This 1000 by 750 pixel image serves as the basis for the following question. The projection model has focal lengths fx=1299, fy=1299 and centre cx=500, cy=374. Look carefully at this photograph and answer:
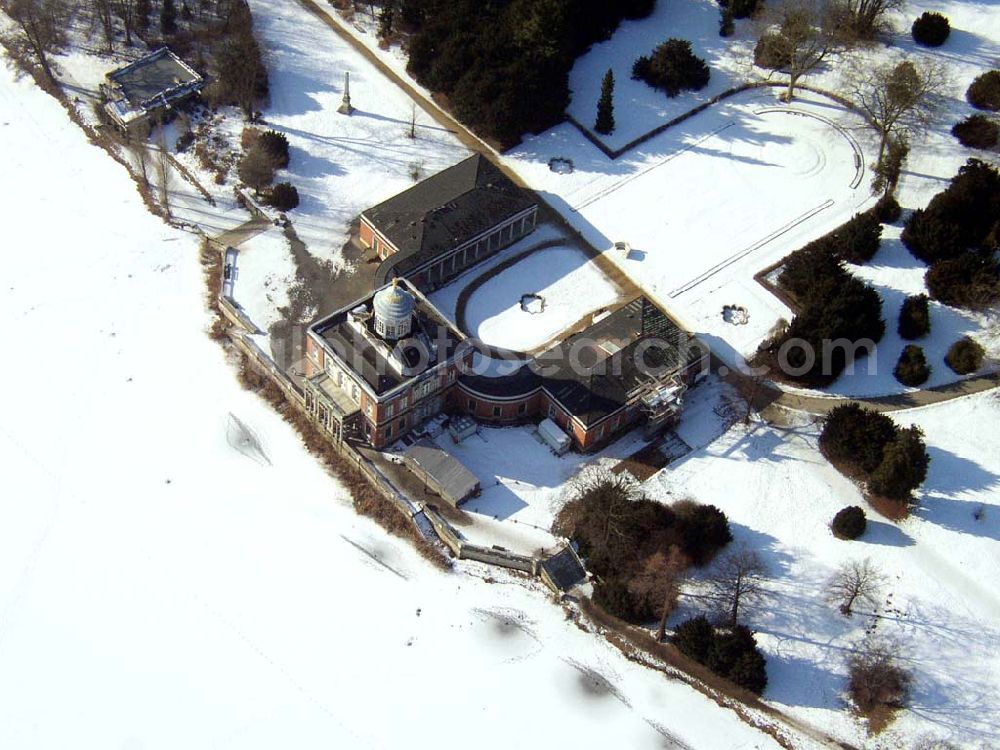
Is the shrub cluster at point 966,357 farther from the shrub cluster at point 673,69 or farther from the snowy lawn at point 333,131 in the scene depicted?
the snowy lawn at point 333,131

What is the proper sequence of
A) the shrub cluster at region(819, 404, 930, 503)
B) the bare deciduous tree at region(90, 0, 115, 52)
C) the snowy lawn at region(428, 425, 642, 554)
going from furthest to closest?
1. the bare deciduous tree at region(90, 0, 115, 52)
2. the snowy lawn at region(428, 425, 642, 554)
3. the shrub cluster at region(819, 404, 930, 503)

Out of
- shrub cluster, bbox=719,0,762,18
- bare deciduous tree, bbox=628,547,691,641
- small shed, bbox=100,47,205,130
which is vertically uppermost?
shrub cluster, bbox=719,0,762,18

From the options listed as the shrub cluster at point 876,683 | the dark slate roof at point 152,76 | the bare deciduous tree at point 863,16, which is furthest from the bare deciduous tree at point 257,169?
the shrub cluster at point 876,683

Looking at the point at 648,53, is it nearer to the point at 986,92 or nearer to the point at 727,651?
the point at 986,92

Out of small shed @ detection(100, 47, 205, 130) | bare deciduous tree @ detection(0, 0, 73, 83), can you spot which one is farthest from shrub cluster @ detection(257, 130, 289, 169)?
bare deciduous tree @ detection(0, 0, 73, 83)

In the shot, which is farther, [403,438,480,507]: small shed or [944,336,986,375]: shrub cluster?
[944,336,986,375]: shrub cluster

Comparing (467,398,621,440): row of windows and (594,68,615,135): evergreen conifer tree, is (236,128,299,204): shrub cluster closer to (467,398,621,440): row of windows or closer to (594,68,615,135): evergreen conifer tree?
(467,398,621,440): row of windows

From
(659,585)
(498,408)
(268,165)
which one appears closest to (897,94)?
(498,408)
